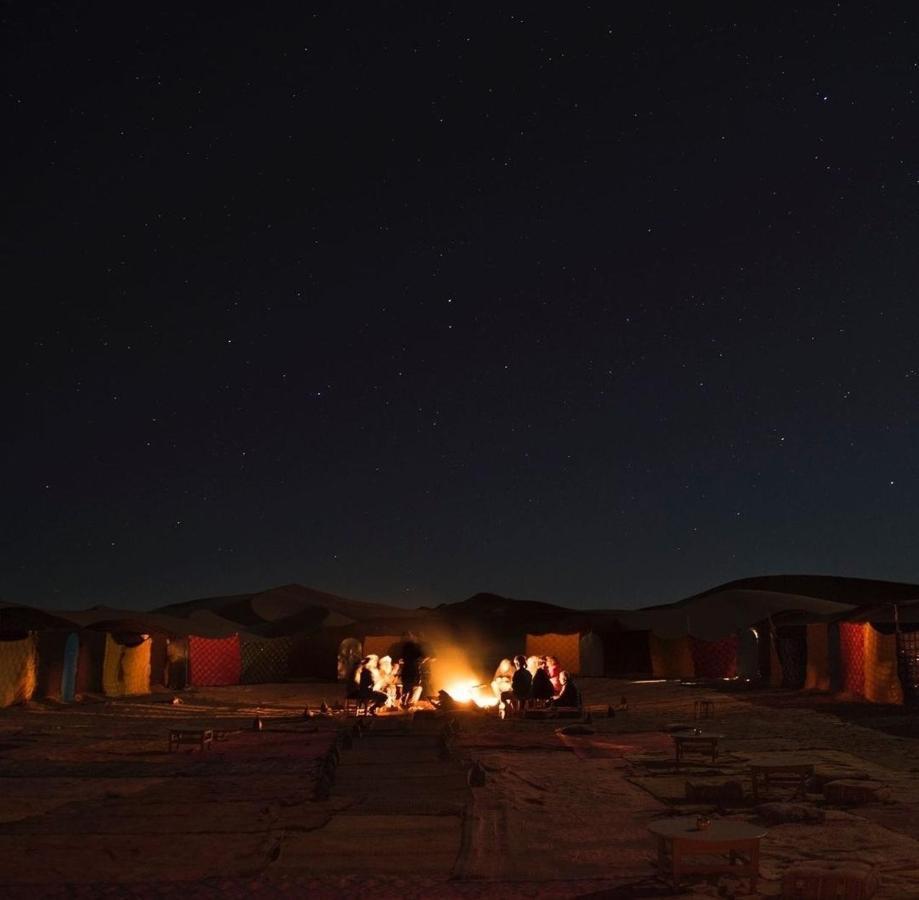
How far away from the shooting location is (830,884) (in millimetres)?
7320

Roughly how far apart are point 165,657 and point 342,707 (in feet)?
48.7

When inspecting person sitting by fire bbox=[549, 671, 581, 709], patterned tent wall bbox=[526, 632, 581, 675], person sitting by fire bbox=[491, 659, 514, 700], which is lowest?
person sitting by fire bbox=[549, 671, 581, 709]

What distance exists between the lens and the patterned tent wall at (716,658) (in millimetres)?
43031

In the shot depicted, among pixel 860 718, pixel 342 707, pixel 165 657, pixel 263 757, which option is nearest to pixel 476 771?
pixel 263 757

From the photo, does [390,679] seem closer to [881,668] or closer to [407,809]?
[881,668]

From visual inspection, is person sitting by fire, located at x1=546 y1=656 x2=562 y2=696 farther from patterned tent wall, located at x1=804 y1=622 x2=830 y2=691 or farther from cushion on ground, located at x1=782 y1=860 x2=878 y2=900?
cushion on ground, located at x1=782 y1=860 x2=878 y2=900

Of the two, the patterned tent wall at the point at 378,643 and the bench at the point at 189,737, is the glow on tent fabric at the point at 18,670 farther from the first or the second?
the patterned tent wall at the point at 378,643

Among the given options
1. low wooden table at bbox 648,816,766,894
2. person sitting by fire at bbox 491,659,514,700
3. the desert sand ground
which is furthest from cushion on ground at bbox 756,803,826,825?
person sitting by fire at bbox 491,659,514,700

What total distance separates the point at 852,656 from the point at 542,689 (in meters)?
9.66

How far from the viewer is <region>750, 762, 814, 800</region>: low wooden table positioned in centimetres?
1230

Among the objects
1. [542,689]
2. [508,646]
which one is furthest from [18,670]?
[508,646]

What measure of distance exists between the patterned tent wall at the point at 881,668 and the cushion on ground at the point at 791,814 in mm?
16811

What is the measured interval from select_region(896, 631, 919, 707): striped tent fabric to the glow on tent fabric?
21.8 meters

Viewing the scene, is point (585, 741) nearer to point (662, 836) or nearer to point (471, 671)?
point (662, 836)
